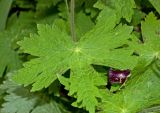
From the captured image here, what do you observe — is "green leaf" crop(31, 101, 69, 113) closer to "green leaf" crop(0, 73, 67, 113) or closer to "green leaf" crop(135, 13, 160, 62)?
"green leaf" crop(0, 73, 67, 113)

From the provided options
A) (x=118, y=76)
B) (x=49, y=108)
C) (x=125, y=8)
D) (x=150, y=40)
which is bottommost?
(x=49, y=108)

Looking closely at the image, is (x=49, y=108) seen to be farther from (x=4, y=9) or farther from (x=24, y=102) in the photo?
(x=4, y=9)

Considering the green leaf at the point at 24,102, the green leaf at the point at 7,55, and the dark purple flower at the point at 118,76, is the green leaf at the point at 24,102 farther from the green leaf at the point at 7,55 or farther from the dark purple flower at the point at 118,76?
the dark purple flower at the point at 118,76

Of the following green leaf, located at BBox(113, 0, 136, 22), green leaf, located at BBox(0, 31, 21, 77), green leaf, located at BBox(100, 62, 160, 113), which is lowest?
green leaf, located at BBox(100, 62, 160, 113)


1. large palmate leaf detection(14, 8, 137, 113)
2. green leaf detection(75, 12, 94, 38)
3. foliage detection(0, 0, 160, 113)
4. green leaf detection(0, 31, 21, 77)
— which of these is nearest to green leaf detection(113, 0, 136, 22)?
foliage detection(0, 0, 160, 113)

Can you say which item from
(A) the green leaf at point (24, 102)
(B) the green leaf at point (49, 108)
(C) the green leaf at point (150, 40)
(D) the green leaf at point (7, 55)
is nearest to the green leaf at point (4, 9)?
(D) the green leaf at point (7, 55)

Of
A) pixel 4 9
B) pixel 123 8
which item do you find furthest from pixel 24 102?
pixel 123 8
